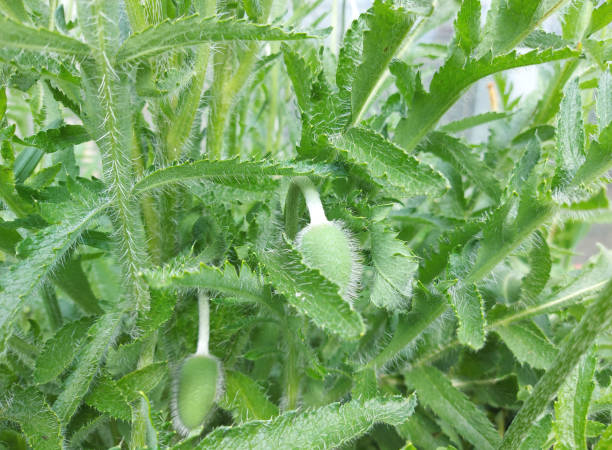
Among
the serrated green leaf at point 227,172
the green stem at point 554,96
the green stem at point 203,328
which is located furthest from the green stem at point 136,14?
A: the green stem at point 554,96

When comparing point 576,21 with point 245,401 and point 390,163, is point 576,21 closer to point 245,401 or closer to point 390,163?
point 390,163

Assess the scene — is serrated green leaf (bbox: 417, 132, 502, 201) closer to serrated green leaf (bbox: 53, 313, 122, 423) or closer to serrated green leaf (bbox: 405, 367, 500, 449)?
serrated green leaf (bbox: 405, 367, 500, 449)

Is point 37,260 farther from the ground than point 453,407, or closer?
farther from the ground

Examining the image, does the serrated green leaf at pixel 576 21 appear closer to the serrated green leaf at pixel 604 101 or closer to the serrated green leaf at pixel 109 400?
the serrated green leaf at pixel 604 101

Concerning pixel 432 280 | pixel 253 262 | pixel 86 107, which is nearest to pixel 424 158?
pixel 432 280

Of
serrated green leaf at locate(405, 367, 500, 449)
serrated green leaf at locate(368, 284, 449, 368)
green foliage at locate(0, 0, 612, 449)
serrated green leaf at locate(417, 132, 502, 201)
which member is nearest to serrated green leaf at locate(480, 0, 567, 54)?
green foliage at locate(0, 0, 612, 449)

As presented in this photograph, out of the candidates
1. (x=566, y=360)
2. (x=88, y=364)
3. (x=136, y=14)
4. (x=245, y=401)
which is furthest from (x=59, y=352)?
(x=566, y=360)
